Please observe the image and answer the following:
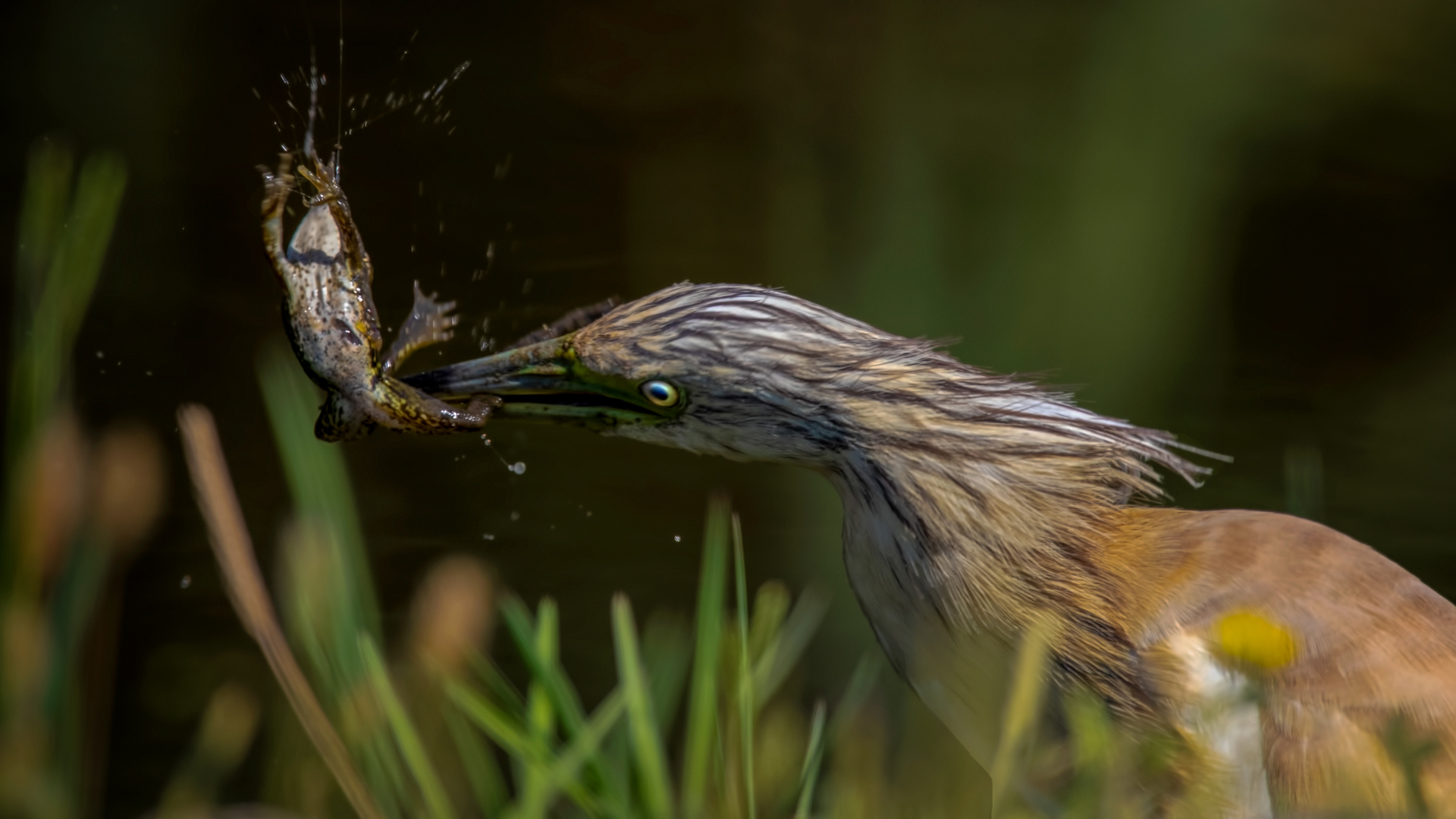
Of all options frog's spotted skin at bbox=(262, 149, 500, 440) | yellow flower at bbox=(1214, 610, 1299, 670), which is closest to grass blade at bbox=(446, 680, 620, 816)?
yellow flower at bbox=(1214, 610, 1299, 670)

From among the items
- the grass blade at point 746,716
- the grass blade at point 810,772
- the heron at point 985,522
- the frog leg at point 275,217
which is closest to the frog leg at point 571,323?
the heron at point 985,522

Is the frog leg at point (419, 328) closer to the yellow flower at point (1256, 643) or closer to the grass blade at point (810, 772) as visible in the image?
the grass blade at point (810, 772)

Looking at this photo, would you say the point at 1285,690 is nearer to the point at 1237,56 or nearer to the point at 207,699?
the point at 207,699

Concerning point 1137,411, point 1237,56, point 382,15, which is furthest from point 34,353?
point 1237,56

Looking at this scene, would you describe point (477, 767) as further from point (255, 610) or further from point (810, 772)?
point (810, 772)

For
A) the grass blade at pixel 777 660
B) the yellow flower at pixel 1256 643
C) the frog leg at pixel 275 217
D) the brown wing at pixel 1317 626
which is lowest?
the brown wing at pixel 1317 626

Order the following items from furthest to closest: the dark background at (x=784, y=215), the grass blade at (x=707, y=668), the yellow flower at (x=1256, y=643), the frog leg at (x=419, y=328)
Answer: the dark background at (x=784, y=215) < the frog leg at (x=419, y=328) < the grass blade at (x=707, y=668) < the yellow flower at (x=1256, y=643)
